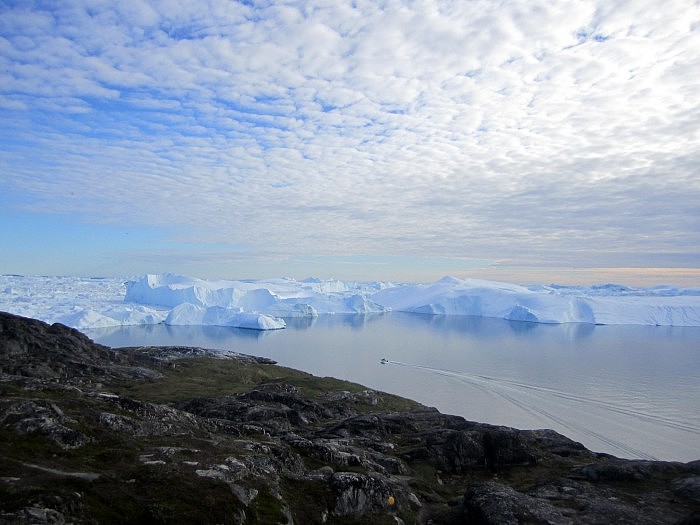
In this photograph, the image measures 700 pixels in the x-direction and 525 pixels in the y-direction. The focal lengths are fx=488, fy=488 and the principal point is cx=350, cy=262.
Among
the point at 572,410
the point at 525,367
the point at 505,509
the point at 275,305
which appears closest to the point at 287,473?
the point at 505,509

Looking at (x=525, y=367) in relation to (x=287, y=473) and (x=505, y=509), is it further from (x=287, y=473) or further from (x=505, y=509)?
(x=287, y=473)

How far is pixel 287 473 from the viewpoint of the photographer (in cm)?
1516

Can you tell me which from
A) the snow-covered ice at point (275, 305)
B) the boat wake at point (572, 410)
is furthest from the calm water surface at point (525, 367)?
the snow-covered ice at point (275, 305)

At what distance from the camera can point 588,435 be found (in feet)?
142

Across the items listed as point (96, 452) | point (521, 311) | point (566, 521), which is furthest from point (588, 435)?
point (521, 311)

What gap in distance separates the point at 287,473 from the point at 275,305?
5074 inches

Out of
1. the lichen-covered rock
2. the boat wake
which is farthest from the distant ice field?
the lichen-covered rock

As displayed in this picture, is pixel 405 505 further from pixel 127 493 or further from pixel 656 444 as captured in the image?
pixel 656 444

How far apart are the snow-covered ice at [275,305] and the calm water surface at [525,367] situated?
5039mm

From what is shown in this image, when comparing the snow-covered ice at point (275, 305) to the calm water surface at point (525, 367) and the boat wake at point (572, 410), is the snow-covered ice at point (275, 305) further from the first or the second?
the boat wake at point (572, 410)

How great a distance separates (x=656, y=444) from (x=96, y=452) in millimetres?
43860

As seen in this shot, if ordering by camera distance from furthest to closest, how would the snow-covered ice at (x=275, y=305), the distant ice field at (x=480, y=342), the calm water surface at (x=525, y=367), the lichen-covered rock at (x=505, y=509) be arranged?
the snow-covered ice at (x=275, y=305) → the distant ice field at (x=480, y=342) → the calm water surface at (x=525, y=367) → the lichen-covered rock at (x=505, y=509)

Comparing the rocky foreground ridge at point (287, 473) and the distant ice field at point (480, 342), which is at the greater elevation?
the rocky foreground ridge at point (287, 473)

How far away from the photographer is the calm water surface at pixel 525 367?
46.5 meters
